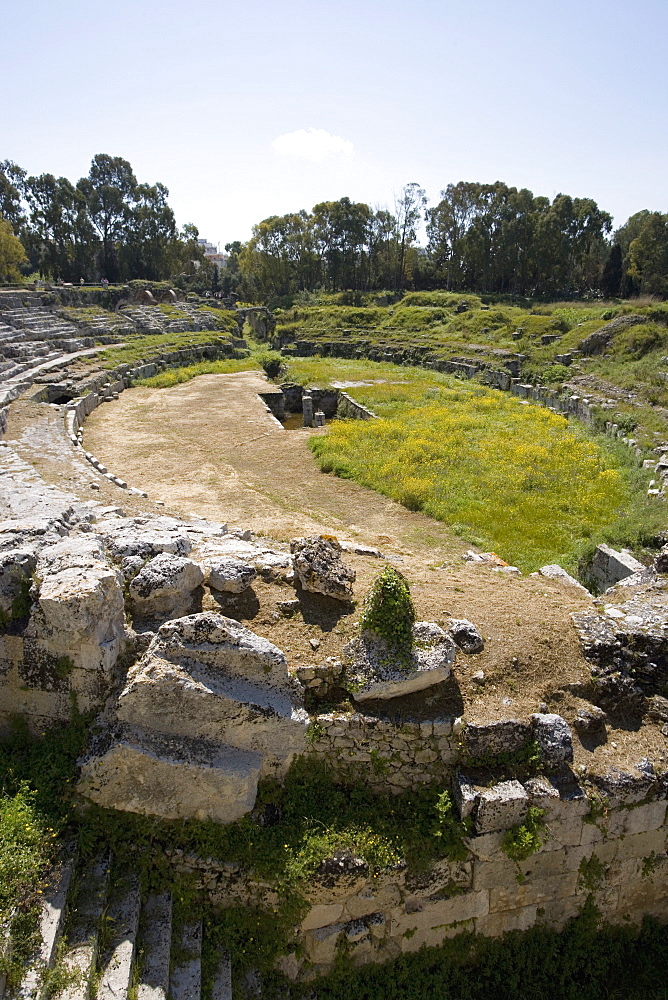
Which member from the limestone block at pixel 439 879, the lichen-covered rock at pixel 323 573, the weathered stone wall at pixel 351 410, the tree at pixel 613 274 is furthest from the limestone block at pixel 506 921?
the tree at pixel 613 274

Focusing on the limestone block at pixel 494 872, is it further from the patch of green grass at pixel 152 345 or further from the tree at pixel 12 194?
the tree at pixel 12 194

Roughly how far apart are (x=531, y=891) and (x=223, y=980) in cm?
267

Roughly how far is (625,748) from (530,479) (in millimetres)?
10846

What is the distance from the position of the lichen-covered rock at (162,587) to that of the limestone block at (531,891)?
3779 millimetres

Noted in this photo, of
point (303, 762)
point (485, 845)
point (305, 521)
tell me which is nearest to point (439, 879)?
point (485, 845)

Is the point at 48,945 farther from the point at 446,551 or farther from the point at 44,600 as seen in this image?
the point at 446,551

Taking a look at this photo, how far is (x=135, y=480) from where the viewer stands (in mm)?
15625

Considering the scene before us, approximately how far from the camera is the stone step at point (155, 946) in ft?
14.1

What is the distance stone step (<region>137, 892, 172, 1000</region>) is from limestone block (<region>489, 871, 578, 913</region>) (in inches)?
106

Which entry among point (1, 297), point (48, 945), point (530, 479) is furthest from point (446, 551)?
point (1, 297)

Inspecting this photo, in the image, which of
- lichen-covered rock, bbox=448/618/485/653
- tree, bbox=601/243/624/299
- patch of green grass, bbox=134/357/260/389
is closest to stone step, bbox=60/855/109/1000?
lichen-covered rock, bbox=448/618/485/653

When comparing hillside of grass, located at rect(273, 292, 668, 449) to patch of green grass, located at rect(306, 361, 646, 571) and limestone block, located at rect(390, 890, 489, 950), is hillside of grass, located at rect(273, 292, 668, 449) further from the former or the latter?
limestone block, located at rect(390, 890, 489, 950)

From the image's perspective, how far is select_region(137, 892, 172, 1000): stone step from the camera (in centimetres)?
429

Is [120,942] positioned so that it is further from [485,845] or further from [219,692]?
[485,845]
